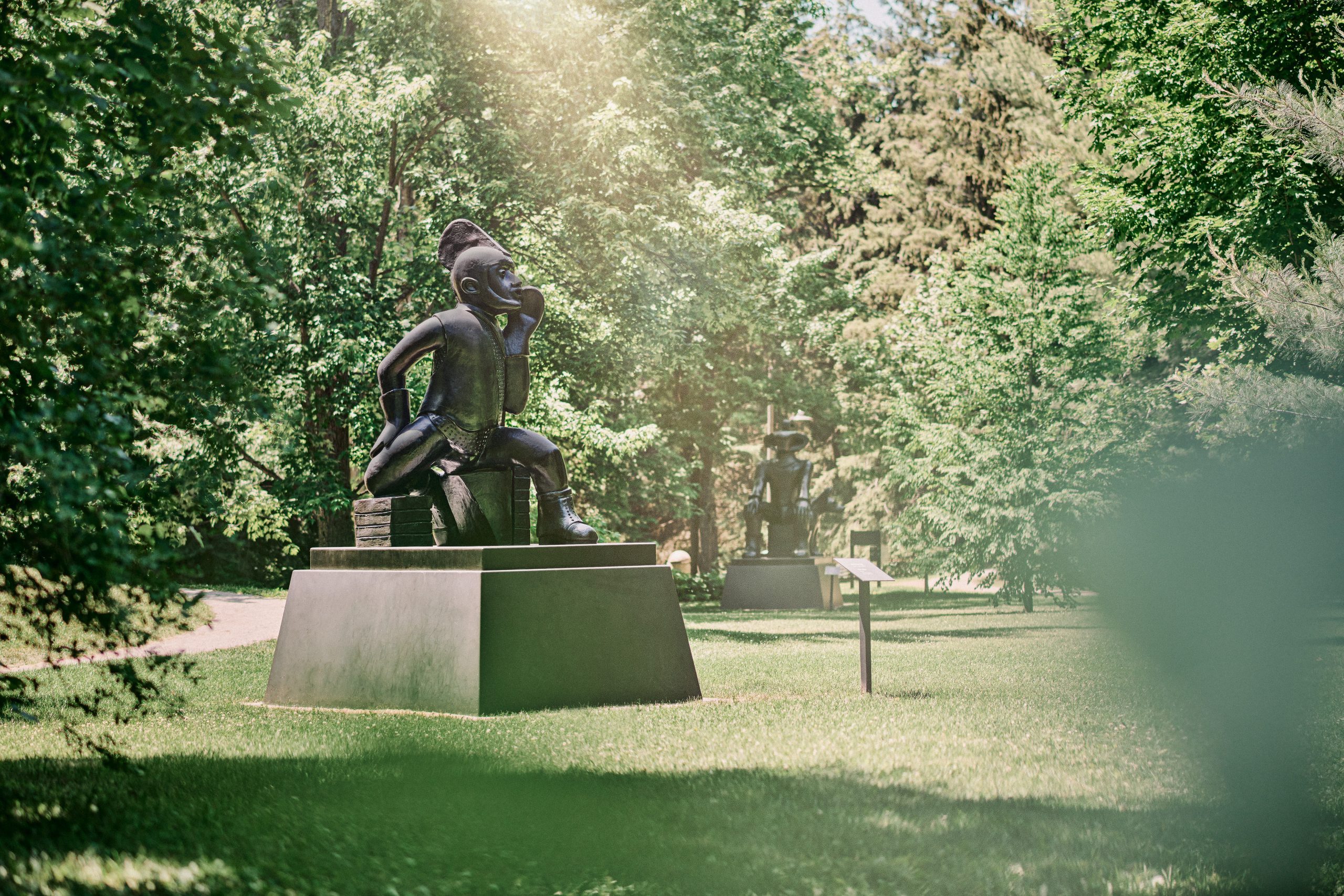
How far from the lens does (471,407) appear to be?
32.9 ft

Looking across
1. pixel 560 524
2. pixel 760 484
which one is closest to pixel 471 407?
pixel 560 524

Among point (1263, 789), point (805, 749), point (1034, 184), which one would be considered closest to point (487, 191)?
point (1034, 184)

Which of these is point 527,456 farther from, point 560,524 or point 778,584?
point 778,584

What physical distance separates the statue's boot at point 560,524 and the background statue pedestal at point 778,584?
15473 mm

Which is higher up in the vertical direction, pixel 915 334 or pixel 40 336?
pixel 915 334

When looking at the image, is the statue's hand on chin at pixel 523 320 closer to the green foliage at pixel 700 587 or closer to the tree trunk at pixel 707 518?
the green foliage at pixel 700 587

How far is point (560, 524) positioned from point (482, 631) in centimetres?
157

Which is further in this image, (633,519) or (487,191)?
(633,519)

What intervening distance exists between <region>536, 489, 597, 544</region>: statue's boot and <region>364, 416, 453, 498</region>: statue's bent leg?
0.89m

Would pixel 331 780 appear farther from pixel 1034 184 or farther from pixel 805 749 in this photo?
pixel 1034 184

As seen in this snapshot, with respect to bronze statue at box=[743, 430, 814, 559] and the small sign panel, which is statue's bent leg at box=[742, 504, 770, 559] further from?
the small sign panel

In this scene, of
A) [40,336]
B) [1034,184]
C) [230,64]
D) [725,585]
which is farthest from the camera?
[725,585]

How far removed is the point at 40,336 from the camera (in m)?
5.25

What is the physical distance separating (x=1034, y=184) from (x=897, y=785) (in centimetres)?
1777
